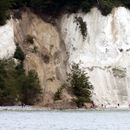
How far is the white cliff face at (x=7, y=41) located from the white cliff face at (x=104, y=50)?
9.48 metres

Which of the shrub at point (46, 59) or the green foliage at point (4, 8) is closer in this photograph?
the green foliage at point (4, 8)

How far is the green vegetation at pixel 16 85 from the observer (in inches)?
3343

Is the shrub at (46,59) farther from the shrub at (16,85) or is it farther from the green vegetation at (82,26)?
the green vegetation at (82,26)

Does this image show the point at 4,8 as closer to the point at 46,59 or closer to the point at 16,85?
the point at 46,59

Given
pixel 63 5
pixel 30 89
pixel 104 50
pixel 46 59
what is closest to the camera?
pixel 30 89

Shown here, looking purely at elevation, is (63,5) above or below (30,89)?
above

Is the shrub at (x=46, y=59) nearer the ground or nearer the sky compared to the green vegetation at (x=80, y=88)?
nearer the sky

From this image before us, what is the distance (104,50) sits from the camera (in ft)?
330

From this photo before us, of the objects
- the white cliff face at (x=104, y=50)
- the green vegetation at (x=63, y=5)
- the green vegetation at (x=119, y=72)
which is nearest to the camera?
the white cliff face at (x=104, y=50)

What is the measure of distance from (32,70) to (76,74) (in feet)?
21.9

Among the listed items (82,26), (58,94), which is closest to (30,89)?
(58,94)

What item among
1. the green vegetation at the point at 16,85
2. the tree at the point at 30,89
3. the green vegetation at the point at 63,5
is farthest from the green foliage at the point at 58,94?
the green vegetation at the point at 63,5

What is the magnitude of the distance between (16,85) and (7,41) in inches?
366

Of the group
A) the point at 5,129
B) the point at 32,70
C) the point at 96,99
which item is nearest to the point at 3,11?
the point at 32,70
